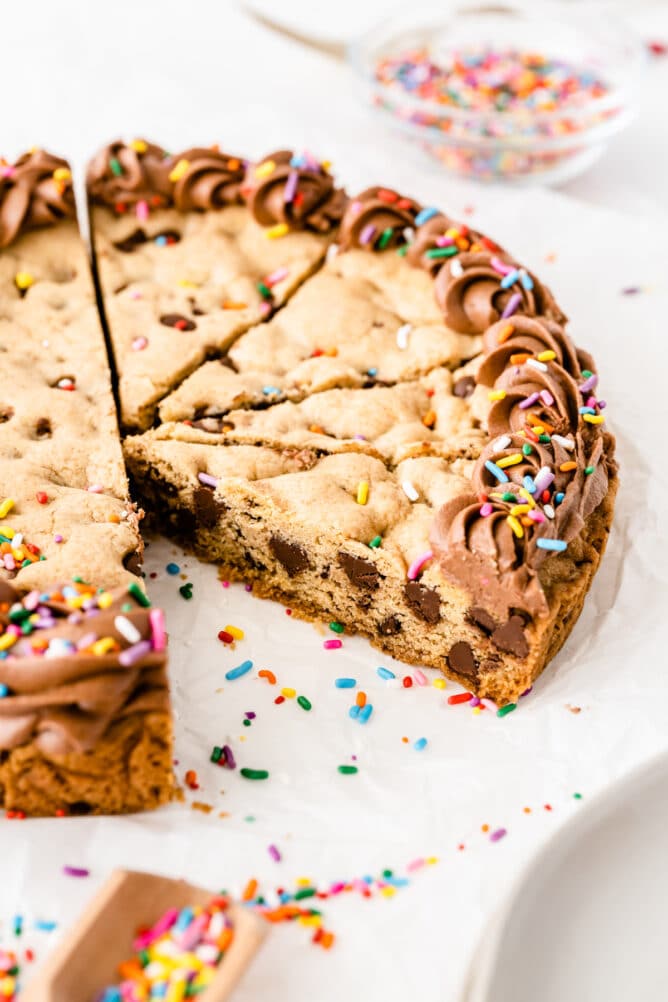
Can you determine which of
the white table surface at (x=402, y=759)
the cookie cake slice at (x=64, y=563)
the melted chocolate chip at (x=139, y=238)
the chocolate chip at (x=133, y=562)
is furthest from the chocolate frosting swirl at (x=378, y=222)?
the chocolate chip at (x=133, y=562)

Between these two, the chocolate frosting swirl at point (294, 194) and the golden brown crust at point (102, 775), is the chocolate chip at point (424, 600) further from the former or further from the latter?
the chocolate frosting swirl at point (294, 194)

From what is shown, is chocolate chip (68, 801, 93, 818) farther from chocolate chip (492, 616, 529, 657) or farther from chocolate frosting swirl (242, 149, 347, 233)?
chocolate frosting swirl (242, 149, 347, 233)

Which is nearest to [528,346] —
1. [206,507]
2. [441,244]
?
[441,244]

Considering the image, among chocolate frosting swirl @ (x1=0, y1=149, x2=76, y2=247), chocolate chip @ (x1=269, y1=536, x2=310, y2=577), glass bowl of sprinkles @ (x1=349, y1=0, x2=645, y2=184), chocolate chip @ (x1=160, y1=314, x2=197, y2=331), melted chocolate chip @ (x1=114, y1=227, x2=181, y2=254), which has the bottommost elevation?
chocolate chip @ (x1=269, y1=536, x2=310, y2=577)

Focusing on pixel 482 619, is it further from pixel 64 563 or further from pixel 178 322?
pixel 178 322

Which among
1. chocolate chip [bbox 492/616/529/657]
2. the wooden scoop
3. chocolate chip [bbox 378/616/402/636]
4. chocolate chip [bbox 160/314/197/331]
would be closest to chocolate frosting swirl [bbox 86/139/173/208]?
chocolate chip [bbox 160/314/197/331]
